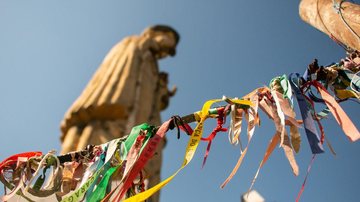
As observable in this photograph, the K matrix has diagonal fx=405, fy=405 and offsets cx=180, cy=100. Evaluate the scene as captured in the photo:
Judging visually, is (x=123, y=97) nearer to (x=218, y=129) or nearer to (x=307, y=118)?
(x=218, y=129)

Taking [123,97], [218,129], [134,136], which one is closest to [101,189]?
[134,136]

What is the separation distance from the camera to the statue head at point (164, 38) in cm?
804

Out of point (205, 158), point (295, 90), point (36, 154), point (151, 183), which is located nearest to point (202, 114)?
point (205, 158)

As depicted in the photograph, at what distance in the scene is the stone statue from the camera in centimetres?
559

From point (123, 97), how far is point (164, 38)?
246 centimetres

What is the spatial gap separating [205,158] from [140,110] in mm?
5184

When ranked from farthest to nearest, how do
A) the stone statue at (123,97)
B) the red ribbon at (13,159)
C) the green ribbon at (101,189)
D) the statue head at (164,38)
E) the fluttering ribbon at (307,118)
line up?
1. the statue head at (164,38)
2. the stone statue at (123,97)
3. the red ribbon at (13,159)
4. the green ribbon at (101,189)
5. the fluttering ribbon at (307,118)

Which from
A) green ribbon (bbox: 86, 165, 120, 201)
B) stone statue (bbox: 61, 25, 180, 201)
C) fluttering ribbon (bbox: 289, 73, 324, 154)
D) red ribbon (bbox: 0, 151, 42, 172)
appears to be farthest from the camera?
stone statue (bbox: 61, 25, 180, 201)

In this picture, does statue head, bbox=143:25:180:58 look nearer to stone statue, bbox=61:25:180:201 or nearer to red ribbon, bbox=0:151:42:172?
stone statue, bbox=61:25:180:201

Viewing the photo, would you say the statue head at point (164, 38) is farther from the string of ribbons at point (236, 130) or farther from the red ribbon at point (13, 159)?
the string of ribbons at point (236, 130)

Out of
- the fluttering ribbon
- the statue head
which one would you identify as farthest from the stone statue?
the fluttering ribbon

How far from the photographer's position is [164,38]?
8.13 m

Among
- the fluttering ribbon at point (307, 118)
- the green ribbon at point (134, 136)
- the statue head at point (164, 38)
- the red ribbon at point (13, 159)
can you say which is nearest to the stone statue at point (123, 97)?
the statue head at point (164, 38)

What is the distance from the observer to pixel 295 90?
3.43ft
